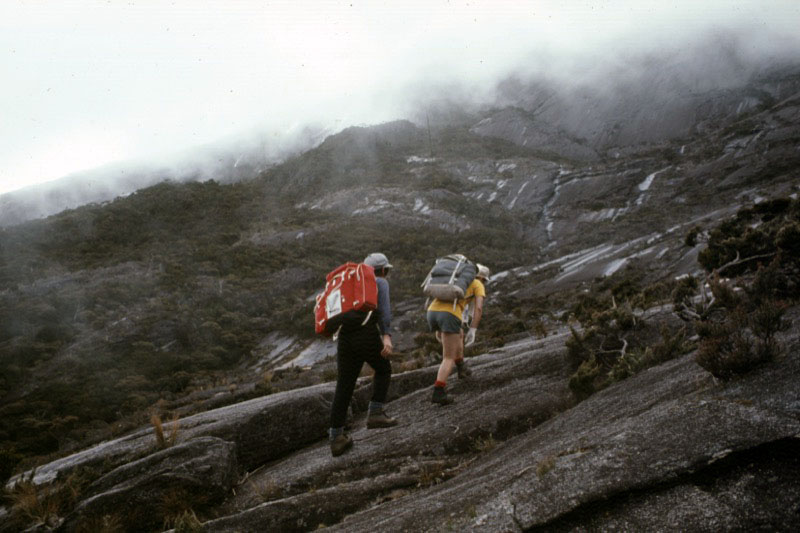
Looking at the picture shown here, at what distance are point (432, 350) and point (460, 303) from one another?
22.2ft

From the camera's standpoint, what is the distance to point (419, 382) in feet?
28.0

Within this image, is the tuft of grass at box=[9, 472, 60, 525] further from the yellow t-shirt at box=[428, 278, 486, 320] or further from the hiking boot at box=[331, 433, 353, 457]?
the yellow t-shirt at box=[428, 278, 486, 320]

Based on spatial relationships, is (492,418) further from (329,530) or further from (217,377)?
(217,377)

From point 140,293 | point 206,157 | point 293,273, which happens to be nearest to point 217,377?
point 140,293

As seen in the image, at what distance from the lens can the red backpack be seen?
17.1 ft

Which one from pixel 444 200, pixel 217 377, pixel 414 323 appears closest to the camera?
pixel 217 377

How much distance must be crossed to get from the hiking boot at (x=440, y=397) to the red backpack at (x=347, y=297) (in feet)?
6.13

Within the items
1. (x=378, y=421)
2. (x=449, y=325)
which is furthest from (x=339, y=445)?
(x=449, y=325)

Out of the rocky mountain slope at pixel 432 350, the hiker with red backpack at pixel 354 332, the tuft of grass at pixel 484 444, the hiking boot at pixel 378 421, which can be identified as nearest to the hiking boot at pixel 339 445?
the hiker with red backpack at pixel 354 332

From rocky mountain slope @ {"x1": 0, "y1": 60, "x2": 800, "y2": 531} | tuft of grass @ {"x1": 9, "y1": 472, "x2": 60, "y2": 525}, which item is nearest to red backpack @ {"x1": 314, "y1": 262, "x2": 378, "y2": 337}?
rocky mountain slope @ {"x1": 0, "y1": 60, "x2": 800, "y2": 531}

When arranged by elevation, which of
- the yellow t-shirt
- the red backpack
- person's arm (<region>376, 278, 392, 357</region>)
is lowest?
the yellow t-shirt

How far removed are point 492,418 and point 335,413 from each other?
1975 mm

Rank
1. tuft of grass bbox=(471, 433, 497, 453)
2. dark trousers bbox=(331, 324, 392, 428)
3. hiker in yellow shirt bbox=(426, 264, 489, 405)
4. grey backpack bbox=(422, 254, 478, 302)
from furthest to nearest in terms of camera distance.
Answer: hiker in yellow shirt bbox=(426, 264, 489, 405), grey backpack bbox=(422, 254, 478, 302), dark trousers bbox=(331, 324, 392, 428), tuft of grass bbox=(471, 433, 497, 453)

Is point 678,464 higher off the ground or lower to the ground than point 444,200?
higher
